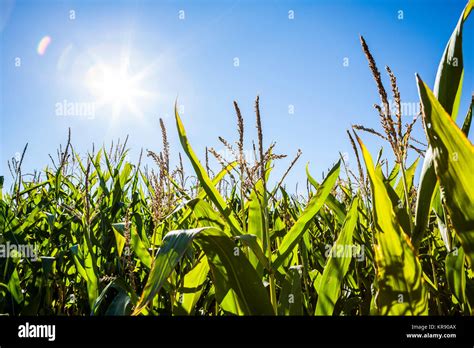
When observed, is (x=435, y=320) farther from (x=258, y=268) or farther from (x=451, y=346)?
(x=258, y=268)

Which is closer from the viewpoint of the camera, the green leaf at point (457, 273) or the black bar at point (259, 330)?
the black bar at point (259, 330)

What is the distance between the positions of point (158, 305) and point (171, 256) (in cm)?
77

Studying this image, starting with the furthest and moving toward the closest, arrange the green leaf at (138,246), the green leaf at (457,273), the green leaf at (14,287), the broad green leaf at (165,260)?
the green leaf at (14,287), the green leaf at (138,246), the green leaf at (457,273), the broad green leaf at (165,260)

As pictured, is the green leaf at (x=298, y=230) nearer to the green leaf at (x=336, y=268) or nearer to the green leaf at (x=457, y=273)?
the green leaf at (x=336, y=268)

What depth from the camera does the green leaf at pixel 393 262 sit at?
0.86 m

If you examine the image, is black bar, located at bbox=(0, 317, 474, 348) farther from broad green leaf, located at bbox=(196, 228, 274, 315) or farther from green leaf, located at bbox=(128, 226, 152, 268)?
green leaf, located at bbox=(128, 226, 152, 268)

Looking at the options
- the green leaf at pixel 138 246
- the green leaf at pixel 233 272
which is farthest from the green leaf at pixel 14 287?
the green leaf at pixel 233 272

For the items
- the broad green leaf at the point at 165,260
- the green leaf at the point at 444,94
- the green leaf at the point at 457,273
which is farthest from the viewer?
the green leaf at the point at 457,273

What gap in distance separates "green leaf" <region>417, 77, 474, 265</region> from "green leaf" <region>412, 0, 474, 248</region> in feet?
0.17

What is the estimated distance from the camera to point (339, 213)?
59.8 inches

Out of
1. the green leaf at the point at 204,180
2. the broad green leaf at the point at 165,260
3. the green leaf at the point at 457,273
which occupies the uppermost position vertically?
the green leaf at the point at 204,180

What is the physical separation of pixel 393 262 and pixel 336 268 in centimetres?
24

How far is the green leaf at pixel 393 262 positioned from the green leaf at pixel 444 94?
0.07 metres

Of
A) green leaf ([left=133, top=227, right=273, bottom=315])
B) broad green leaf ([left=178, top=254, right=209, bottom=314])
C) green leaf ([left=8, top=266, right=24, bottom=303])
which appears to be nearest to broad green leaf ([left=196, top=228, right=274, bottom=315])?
green leaf ([left=133, top=227, right=273, bottom=315])
